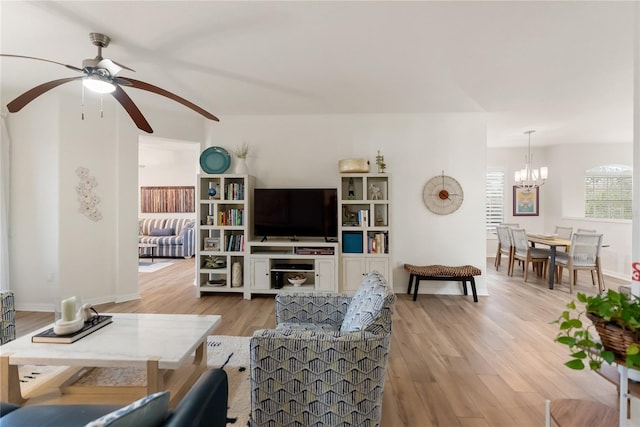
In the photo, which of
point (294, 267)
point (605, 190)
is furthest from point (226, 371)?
point (605, 190)

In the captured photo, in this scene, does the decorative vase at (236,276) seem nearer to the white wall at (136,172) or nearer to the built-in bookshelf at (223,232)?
the built-in bookshelf at (223,232)

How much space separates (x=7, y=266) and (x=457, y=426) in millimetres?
4893

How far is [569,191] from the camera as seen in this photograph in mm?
6457

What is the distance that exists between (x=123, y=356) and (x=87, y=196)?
3.02m

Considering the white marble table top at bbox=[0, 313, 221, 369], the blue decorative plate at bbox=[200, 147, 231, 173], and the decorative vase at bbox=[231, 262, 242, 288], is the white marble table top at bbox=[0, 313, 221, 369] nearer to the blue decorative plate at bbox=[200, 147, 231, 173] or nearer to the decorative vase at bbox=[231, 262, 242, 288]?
the decorative vase at bbox=[231, 262, 242, 288]

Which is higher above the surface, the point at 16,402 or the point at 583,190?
the point at 583,190

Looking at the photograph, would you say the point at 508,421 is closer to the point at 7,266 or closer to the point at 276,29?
the point at 276,29

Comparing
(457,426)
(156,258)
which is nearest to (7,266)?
(156,258)

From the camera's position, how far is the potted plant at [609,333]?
0.96 meters

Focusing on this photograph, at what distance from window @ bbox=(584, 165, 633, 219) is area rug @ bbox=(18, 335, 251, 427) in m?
7.76

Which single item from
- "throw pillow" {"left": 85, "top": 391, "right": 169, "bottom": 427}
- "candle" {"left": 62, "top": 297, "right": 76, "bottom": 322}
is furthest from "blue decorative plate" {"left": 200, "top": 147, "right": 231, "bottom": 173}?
"throw pillow" {"left": 85, "top": 391, "right": 169, "bottom": 427}

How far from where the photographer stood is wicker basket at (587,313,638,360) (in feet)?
3.26

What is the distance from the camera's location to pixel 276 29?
2275 mm

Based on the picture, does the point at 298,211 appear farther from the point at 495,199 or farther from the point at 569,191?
the point at 569,191
